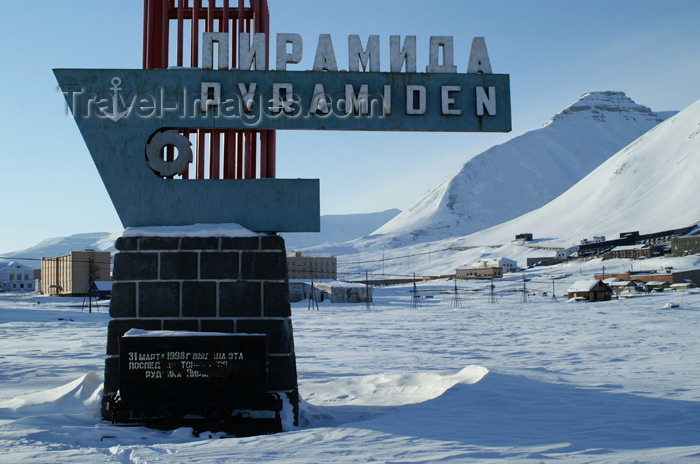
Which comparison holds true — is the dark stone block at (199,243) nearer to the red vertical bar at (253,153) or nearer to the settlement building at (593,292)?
the red vertical bar at (253,153)

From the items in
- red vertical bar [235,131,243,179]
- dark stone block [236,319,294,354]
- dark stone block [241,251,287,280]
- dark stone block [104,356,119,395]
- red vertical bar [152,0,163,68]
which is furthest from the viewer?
red vertical bar [152,0,163,68]

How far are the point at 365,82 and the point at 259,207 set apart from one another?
2.97 meters

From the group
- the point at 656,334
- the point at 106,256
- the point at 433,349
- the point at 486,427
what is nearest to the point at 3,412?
the point at 486,427

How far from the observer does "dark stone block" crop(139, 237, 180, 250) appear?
9.84 m

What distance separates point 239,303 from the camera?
9688 millimetres

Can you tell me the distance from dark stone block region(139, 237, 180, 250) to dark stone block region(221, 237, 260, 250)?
782 millimetres

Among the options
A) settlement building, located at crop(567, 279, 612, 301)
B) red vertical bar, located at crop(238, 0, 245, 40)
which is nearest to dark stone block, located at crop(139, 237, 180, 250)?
red vertical bar, located at crop(238, 0, 245, 40)

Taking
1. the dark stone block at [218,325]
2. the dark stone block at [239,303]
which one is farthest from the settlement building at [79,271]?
the dark stone block at [239,303]

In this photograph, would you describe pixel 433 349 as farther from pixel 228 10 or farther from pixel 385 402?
pixel 228 10

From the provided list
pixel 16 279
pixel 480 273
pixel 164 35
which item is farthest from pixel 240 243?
pixel 16 279

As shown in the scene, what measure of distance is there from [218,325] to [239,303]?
50cm

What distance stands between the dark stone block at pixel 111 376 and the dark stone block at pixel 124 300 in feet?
2.38

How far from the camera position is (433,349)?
21828mm

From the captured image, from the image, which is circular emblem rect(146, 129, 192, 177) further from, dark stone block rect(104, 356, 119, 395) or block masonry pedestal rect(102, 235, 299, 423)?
dark stone block rect(104, 356, 119, 395)
